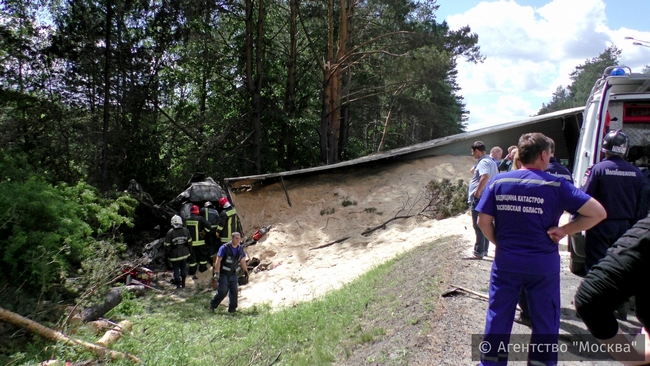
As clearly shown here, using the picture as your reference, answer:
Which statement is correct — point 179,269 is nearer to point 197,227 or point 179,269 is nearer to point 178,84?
point 197,227

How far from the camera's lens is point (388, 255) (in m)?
10.8

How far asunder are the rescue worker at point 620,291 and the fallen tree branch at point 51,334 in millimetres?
5968

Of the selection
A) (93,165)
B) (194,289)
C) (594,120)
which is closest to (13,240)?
(194,289)

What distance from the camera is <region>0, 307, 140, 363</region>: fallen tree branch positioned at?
631 cm

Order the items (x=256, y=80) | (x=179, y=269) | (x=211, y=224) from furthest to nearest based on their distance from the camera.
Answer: (x=256, y=80)
(x=211, y=224)
(x=179, y=269)

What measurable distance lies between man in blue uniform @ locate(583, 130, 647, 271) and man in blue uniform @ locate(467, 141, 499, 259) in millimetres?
1694

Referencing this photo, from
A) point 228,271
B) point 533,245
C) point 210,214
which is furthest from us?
point 210,214

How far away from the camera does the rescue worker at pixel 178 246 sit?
11469 mm

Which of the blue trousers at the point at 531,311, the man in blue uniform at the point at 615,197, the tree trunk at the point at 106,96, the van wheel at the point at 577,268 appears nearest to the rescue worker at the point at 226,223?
the tree trunk at the point at 106,96

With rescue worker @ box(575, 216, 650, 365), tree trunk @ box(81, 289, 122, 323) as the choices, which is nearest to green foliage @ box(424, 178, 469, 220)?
tree trunk @ box(81, 289, 122, 323)

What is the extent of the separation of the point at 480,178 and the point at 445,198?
655cm

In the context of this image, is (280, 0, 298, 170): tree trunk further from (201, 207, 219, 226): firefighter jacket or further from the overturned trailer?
(201, 207, 219, 226): firefighter jacket

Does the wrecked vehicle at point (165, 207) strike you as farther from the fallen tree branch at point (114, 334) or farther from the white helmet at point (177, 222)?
the fallen tree branch at point (114, 334)

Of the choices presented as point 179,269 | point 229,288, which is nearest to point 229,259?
point 229,288
